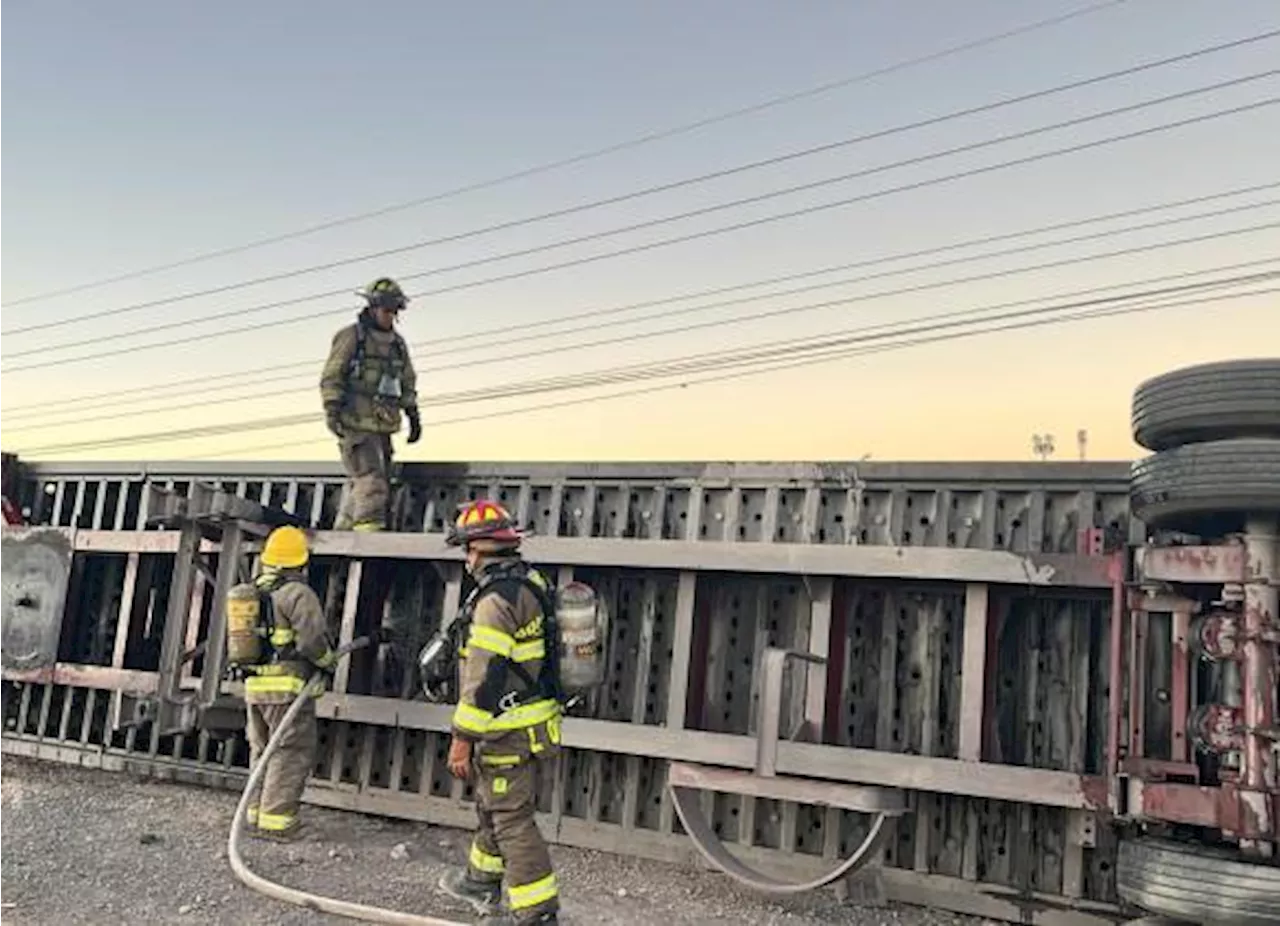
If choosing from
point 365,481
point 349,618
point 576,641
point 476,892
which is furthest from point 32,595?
point 576,641

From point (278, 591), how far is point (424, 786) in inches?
61.2

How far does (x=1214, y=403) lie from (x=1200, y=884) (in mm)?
1903

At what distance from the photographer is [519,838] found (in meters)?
4.84

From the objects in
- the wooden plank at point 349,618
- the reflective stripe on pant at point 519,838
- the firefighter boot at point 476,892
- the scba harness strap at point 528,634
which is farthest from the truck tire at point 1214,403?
the wooden plank at point 349,618

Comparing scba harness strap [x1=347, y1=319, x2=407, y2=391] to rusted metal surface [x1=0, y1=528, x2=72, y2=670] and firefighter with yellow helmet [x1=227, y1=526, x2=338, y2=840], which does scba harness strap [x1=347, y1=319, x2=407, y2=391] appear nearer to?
firefighter with yellow helmet [x1=227, y1=526, x2=338, y2=840]

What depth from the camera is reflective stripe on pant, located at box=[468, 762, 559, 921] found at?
4777 mm

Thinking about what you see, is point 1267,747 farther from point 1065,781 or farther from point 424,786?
point 424,786

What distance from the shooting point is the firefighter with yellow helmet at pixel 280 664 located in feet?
21.1

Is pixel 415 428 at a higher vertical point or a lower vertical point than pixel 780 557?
higher

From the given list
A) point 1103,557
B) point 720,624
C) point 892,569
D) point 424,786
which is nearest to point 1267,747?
point 1103,557

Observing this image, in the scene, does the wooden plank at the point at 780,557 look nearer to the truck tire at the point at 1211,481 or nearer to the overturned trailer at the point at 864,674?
the overturned trailer at the point at 864,674

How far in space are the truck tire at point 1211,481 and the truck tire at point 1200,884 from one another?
138cm

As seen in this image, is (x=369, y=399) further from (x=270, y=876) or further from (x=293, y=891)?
(x=293, y=891)

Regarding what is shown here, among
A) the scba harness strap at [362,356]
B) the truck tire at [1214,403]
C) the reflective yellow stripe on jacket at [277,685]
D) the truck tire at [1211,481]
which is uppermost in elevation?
the scba harness strap at [362,356]
